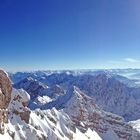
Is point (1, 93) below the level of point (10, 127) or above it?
above

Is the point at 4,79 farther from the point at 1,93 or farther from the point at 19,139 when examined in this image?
the point at 19,139

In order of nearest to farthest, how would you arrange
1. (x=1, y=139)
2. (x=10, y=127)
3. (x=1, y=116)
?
(x=1, y=139), (x=1, y=116), (x=10, y=127)

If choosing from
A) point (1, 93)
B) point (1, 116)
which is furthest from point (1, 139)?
point (1, 93)

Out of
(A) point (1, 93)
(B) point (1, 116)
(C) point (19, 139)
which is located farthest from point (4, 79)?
(C) point (19, 139)

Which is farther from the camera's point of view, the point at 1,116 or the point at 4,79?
the point at 4,79

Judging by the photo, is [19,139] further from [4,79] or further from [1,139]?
[4,79]

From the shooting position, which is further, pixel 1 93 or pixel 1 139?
pixel 1 93

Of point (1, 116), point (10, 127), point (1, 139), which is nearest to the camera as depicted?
point (1, 139)

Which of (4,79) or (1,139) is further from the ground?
(4,79)

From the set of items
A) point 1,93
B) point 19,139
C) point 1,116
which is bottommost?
point 19,139
